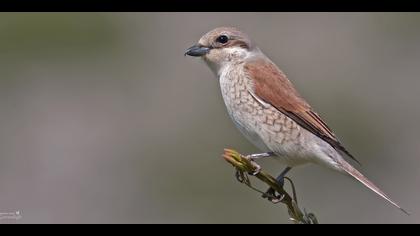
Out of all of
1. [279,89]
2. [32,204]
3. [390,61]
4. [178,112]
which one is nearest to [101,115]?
[178,112]

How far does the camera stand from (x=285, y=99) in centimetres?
520

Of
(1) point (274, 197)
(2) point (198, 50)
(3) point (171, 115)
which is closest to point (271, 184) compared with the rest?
(1) point (274, 197)

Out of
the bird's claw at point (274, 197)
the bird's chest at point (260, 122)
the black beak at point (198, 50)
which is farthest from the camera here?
the black beak at point (198, 50)

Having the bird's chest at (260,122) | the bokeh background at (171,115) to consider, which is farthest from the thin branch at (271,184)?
the bokeh background at (171,115)

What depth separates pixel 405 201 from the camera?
869 cm

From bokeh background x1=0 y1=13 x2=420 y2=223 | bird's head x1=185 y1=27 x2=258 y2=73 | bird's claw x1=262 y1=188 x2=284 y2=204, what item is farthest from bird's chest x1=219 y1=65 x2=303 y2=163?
bokeh background x1=0 y1=13 x2=420 y2=223

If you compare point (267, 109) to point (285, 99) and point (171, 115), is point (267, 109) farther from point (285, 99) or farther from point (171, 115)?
point (171, 115)

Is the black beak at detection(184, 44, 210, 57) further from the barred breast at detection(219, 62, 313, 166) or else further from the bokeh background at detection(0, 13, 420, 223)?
the bokeh background at detection(0, 13, 420, 223)

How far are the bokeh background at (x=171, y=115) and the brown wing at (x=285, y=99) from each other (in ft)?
9.60

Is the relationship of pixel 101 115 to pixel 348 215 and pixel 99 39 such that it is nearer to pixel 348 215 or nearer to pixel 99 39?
pixel 99 39

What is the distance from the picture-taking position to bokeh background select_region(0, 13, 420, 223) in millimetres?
8688

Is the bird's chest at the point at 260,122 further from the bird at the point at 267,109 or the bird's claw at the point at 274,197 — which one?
the bird's claw at the point at 274,197

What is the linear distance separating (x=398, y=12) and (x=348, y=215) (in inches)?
202

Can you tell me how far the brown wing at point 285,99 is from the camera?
16.5 ft
